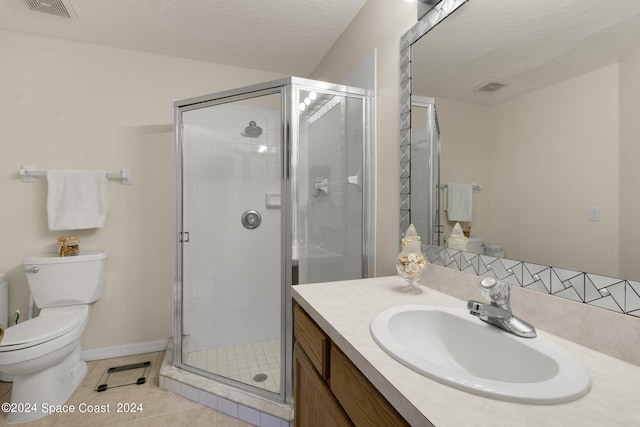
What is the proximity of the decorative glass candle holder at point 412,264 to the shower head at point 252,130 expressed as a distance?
132cm

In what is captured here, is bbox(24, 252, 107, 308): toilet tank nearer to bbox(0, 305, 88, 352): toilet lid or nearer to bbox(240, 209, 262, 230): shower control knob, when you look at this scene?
bbox(0, 305, 88, 352): toilet lid

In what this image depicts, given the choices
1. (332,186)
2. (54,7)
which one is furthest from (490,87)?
(54,7)

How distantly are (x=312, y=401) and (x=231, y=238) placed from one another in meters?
1.55

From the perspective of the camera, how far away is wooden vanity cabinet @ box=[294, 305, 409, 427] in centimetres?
61

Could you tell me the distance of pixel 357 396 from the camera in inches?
26.5

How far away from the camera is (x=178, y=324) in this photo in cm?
197

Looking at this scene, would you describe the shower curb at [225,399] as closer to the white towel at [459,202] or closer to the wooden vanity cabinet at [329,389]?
the wooden vanity cabinet at [329,389]

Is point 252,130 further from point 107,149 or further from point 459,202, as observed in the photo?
point 459,202

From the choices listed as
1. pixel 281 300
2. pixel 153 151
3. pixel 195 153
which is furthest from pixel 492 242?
pixel 153 151

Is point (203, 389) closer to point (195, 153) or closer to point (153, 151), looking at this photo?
point (195, 153)

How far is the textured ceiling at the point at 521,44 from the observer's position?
0.70m

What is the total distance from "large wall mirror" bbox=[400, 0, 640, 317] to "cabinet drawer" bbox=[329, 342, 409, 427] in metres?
0.54

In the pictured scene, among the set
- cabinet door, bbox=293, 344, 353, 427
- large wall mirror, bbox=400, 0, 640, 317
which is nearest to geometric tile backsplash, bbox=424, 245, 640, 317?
large wall mirror, bbox=400, 0, 640, 317

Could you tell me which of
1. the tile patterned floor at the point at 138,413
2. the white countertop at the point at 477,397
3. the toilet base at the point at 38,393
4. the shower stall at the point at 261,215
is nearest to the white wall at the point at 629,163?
the white countertop at the point at 477,397
